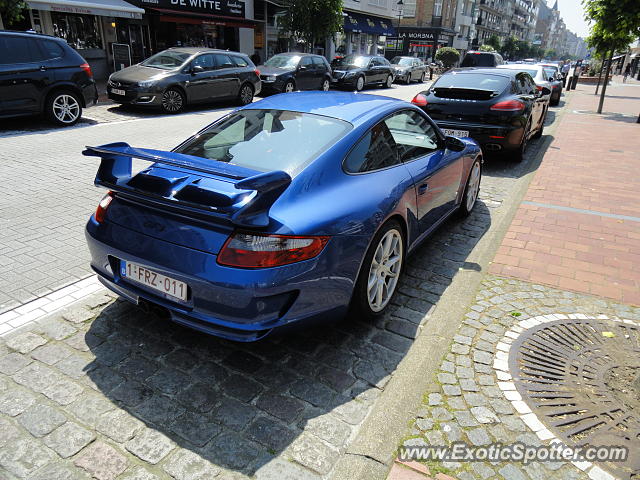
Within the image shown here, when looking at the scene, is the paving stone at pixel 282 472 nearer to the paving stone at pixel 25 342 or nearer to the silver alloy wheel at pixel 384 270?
the silver alloy wheel at pixel 384 270

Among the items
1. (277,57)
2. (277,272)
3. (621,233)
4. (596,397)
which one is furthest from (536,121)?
(277,57)

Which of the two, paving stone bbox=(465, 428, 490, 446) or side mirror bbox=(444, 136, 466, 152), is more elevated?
side mirror bbox=(444, 136, 466, 152)

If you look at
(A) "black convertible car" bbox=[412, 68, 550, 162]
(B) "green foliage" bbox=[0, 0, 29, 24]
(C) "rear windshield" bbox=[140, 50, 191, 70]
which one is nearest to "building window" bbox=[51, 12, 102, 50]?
(B) "green foliage" bbox=[0, 0, 29, 24]

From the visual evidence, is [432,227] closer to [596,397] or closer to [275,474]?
[596,397]

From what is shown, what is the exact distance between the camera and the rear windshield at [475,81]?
324 inches

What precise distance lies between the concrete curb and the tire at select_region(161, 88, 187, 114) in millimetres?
9917

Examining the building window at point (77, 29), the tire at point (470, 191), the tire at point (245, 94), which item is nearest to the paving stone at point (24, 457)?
the tire at point (470, 191)

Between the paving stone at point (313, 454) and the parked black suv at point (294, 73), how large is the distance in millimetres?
15413

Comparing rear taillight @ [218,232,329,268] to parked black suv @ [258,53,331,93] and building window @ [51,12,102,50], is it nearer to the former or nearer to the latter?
parked black suv @ [258,53,331,93]

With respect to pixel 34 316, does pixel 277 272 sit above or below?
above

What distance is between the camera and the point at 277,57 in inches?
717

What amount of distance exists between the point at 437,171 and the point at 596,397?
2.17 meters

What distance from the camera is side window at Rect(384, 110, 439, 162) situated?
3.87 meters

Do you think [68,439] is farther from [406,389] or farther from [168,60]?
[168,60]
